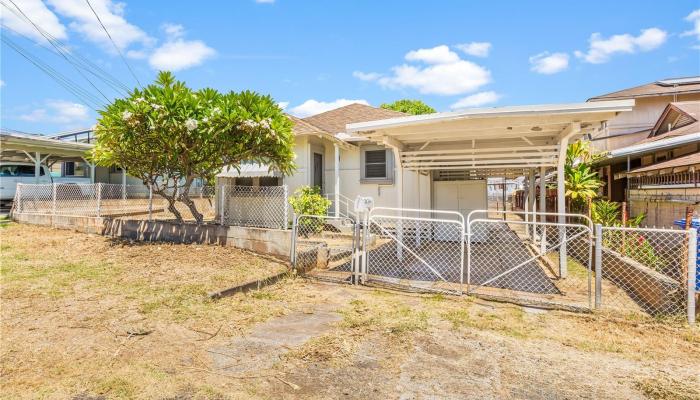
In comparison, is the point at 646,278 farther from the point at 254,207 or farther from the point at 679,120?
the point at 679,120

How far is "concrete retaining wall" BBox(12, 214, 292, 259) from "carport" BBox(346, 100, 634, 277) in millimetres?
2725

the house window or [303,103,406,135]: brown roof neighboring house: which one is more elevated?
[303,103,406,135]: brown roof neighboring house

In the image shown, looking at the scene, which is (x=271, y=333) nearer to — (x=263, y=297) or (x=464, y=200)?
(x=263, y=297)

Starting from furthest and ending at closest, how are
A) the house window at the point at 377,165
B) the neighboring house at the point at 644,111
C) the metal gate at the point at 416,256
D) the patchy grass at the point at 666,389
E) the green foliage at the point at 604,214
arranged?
the neighboring house at the point at 644,111 → the house window at the point at 377,165 → the green foliage at the point at 604,214 → the metal gate at the point at 416,256 → the patchy grass at the point at 666,389

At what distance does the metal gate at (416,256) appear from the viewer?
20.1 feet

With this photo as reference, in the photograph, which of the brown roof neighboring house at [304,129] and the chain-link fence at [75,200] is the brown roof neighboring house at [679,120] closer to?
the brown roof neighboring house at [304,129]

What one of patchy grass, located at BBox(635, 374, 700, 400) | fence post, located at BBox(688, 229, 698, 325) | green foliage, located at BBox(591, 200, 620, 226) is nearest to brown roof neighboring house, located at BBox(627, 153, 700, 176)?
green foliage, located at BBox(591, 200, 620, 226)

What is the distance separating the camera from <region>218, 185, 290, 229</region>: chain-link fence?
33.7ft

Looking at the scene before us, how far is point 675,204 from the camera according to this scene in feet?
29.7

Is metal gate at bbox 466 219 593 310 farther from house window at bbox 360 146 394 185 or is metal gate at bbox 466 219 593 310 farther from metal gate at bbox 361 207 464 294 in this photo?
house window at bbox 360 146 394 185

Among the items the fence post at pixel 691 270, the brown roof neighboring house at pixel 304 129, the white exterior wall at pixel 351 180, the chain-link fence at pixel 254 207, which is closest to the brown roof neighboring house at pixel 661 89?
the white exterior wall at pixel 351 180

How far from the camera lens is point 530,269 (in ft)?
24.7

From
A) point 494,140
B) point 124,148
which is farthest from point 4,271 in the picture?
point 494,140

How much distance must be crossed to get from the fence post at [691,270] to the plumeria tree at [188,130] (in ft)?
22.7
